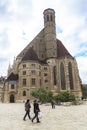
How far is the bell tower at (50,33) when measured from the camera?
82194 millimetres

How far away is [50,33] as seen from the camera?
83.9m

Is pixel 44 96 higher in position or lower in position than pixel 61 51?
lower

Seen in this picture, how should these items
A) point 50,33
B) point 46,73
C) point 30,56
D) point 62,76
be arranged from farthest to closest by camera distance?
point 50,33 < point 46,73 < point 30,56 < point 62,76

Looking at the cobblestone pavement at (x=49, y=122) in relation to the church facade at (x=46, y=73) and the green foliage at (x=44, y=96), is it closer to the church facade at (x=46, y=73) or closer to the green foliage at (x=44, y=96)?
the green foliage at (x=44, y=96)

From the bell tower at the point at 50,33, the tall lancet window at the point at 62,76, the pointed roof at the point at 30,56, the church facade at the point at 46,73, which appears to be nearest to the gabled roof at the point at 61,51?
the church facade at the point at 46,73

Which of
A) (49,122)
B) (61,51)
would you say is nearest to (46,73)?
(61,51)

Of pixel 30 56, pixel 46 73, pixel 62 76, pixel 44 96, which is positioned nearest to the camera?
pixel 44 96

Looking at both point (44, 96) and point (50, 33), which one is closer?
point (44, 96)

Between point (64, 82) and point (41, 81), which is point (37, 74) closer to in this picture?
point (41, 81)

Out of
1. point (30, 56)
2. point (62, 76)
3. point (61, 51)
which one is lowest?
point (62, 76)

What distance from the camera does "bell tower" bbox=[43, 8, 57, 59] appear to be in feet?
270

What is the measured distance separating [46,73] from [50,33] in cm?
1619

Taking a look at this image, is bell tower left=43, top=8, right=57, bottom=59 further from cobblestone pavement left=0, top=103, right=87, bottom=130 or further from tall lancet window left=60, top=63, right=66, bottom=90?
cobblestone pavement left=0, top=103, right=87, bottom=130

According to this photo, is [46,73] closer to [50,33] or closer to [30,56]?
[30,56]
